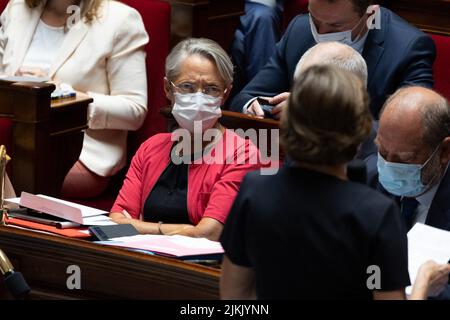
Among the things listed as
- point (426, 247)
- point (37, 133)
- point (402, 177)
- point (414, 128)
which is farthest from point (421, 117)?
point (37, 133)

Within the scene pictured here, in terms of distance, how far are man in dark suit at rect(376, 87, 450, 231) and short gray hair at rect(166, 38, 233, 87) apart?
0.61 meters

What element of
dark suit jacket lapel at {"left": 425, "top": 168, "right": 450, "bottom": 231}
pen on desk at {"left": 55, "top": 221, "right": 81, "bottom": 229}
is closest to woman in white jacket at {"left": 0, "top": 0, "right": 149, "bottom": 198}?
pen on desk at {"left": 55, "top": 221, "right": 81, "bottom": 229}

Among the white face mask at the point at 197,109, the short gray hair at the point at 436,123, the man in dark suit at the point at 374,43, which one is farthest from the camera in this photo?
the man in dark suit at the point at 374,43

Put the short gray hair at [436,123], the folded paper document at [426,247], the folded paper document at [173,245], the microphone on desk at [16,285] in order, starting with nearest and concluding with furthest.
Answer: the microphone on desk at [16,285] < the folded paper document at [426,247] < the folded paper document at [173,245] < the short gray hair at [436,123]

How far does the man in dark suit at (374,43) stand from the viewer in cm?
337

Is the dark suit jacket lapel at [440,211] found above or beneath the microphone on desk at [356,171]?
beneath

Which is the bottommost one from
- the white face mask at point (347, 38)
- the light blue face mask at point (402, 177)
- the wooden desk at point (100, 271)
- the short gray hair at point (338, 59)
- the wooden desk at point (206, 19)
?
the wooden desk at point (100, 271)

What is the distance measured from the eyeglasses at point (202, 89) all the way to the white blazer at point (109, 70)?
3.02 feet

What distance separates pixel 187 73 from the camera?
9.77 ft

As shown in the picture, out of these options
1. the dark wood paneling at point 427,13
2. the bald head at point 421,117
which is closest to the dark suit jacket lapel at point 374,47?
the dark wood paneling at point 427,13

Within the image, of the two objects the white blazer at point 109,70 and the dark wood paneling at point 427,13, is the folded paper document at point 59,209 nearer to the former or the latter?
the white blazer at point 109,70

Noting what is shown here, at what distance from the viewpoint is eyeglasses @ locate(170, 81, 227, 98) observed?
298 centimetres

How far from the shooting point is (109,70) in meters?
3.96

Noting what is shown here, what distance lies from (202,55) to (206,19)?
4.20 ft
